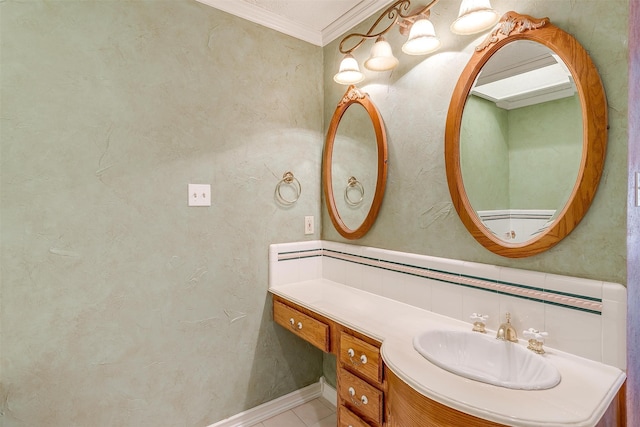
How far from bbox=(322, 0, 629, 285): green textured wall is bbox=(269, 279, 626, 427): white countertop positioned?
0.31m

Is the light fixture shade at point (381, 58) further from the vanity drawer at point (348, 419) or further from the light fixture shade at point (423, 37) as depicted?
the vanity drawer at point (348, 419)

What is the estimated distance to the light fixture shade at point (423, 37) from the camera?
4.67 feet

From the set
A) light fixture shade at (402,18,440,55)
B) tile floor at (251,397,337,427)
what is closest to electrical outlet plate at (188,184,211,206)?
light fixture shade at (402,18,440,55)

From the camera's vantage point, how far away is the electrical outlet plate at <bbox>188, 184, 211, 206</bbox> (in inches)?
68.7

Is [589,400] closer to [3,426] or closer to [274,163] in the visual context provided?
[274,163]

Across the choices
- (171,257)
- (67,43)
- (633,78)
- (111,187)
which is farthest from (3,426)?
(633,78)

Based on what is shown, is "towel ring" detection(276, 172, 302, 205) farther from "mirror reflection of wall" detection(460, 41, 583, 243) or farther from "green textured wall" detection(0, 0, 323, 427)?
"mirror reflection of wall" detection(460, 41, 583, 243)

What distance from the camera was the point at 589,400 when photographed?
88 cm

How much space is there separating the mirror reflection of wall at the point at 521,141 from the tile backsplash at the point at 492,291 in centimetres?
20

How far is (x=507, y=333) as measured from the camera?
123cm

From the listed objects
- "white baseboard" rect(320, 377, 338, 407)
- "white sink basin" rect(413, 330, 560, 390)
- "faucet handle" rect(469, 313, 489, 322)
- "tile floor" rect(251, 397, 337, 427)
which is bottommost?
"tile floor" rect(251, 397, 337, 427)

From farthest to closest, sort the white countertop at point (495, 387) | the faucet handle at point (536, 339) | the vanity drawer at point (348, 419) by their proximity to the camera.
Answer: the vanity drawer at point (348, 419) → the faucet handle at point (536, 339) → the white countertop at point (495, 387)

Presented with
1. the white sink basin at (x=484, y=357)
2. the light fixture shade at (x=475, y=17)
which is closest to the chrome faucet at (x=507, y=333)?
the white sink basin at (x=484, y=357)

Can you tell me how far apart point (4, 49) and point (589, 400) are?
2.39 meters
